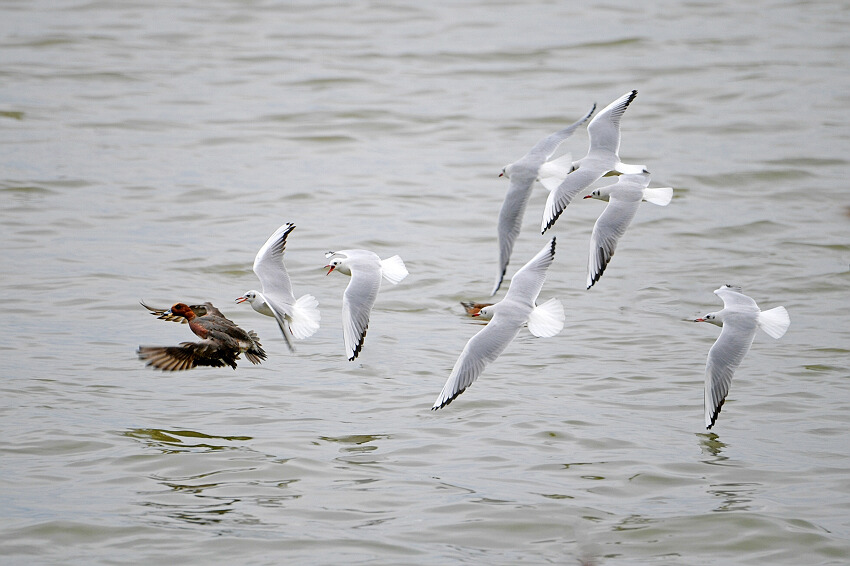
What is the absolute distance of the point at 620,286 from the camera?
376 inches

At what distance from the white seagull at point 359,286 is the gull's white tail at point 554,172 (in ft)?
3.71

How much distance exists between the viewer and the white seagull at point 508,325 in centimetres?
633

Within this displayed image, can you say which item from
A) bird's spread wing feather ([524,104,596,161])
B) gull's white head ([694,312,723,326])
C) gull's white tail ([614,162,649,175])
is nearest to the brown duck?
bird's spread wing feather ([524,104,596,161])

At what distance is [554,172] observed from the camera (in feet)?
24.5

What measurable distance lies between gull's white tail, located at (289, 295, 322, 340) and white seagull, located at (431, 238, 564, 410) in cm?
88

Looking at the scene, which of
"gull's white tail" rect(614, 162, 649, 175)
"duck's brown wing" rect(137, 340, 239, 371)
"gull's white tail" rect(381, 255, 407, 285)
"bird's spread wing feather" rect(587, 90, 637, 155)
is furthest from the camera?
"bird's spread wing feather" rect(587, 90, 637, 155)

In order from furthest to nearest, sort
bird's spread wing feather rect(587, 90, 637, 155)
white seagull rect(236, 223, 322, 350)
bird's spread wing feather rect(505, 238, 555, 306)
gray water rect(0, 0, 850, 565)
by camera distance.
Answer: bird's spread wing feather rect(587, 90, 637, 155), bird's spread wing feather rect(505, 238, 555, 306), white seagull rect(236, 223, 322, 350), gray water rect(0, 0, 850, 565)

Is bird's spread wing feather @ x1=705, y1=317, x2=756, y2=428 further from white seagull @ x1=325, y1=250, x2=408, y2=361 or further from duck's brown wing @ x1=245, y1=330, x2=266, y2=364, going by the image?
duck's brown wing @ x1=245, y1=330, x2=266, y2=364

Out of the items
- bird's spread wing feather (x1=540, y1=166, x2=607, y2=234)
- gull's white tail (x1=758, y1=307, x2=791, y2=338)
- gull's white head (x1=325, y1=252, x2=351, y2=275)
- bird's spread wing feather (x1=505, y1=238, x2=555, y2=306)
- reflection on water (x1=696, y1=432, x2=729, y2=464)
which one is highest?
bird's spread wing feather (x1=540, y1=166, x2=607, y2=234)

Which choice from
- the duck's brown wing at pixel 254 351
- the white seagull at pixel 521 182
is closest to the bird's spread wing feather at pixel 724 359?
the white seagull at pixel 521 182

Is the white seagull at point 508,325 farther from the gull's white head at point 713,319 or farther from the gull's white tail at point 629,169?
the gull's white head at point 713,319

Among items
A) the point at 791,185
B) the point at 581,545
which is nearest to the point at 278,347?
the point at 581,545

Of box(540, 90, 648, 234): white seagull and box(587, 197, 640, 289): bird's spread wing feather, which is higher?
box(540, 90, 648, 234): white seagull

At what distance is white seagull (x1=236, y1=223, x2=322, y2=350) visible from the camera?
6672 mm
